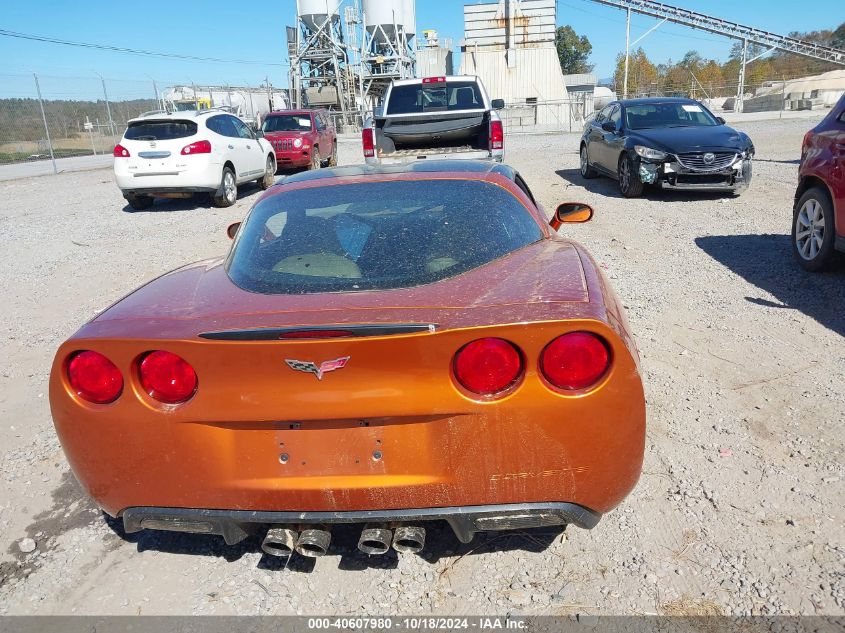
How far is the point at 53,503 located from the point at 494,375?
2315 mm

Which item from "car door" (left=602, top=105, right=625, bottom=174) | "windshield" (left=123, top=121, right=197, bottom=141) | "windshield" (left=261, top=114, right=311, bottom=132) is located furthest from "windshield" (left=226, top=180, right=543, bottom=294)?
"windshield" (left=261, top=114, right=311, bottom=132)

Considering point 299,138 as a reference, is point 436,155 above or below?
below

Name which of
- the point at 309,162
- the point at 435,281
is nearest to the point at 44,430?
the point at 435,281


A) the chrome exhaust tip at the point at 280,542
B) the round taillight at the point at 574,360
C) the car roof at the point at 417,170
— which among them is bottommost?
the chrome exhaust tip at the point at 280,542

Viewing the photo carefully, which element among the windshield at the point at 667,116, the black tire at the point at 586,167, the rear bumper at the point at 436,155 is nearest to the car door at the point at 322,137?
the rear bumper at the point at 436,155

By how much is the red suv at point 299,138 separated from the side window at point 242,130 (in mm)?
3251

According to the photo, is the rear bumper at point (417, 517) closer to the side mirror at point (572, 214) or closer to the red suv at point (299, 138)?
the side mirror at point (572, 214)

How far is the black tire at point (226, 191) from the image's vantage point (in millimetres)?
11909

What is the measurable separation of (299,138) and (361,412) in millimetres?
16251

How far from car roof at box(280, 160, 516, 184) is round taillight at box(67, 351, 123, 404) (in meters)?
1.58

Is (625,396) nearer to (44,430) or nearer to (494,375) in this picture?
(494,375)

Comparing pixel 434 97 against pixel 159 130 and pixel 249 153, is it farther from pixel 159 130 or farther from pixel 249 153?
pixel 159 130

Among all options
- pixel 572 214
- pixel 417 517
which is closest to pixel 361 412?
pixel 417 517

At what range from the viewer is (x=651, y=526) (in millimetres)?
2617
